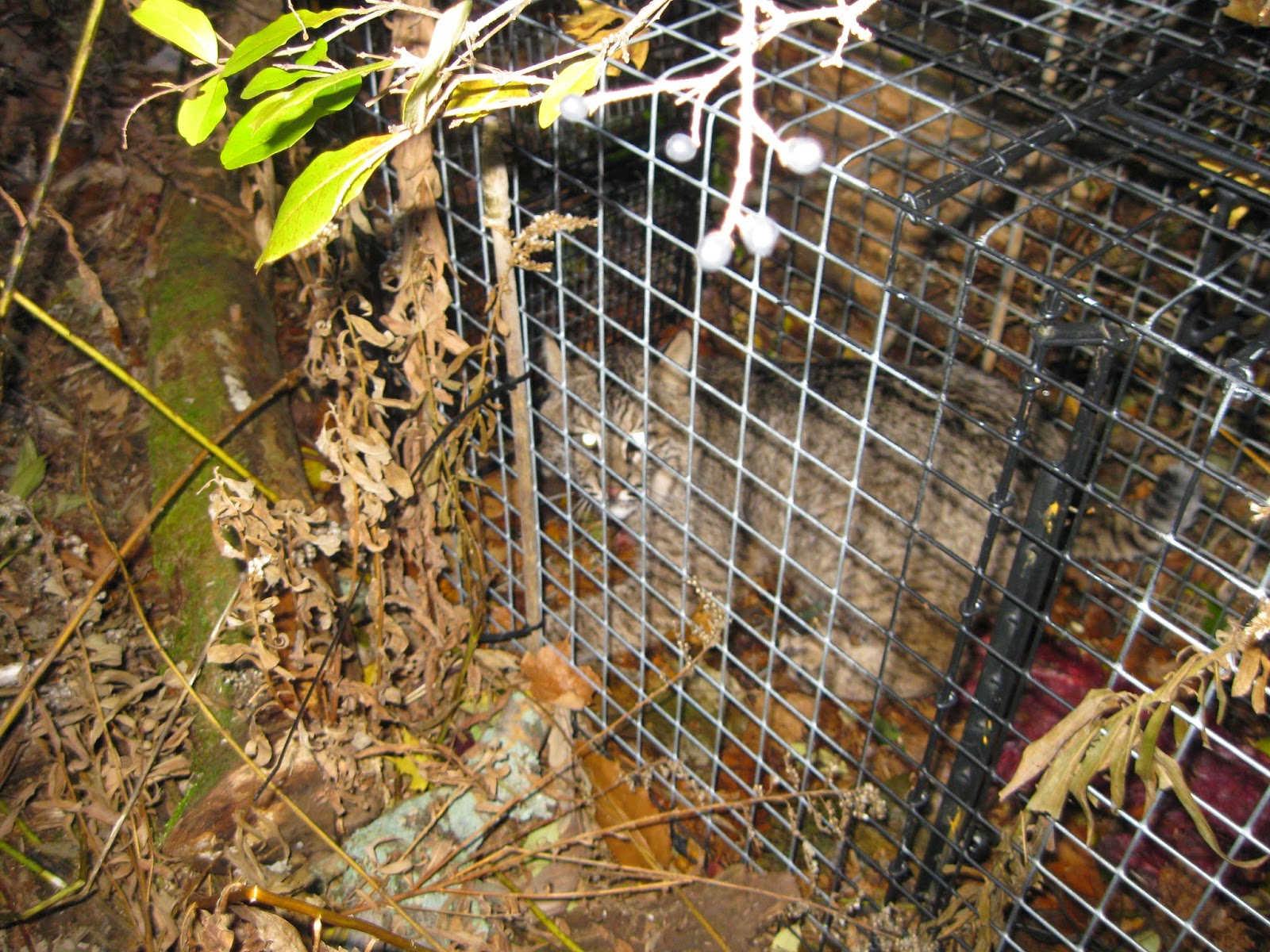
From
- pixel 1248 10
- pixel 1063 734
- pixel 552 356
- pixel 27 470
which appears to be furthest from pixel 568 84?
pixel 27 470

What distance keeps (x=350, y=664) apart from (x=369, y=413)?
0.74 meters

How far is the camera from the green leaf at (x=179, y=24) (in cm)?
121

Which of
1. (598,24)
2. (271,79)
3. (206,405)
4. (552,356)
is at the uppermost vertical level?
(271,79)

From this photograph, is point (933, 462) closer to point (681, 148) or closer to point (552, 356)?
point (552, 356)

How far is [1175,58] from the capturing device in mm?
2459

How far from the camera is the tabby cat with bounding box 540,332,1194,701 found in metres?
3.13

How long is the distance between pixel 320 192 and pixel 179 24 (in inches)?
11.4

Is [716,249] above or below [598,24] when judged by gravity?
above

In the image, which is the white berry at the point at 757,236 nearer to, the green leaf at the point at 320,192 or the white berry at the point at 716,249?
the white berry at the point at 716,249

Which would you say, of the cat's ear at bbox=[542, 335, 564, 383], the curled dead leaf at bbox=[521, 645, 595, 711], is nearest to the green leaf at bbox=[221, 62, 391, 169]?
the cat's ear at bbox=[542, 335, 564, 383]

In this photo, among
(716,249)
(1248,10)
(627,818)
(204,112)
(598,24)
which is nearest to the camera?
(716,249)

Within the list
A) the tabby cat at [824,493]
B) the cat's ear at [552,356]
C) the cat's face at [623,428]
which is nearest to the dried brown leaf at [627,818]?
the tabby cat at [824,493]

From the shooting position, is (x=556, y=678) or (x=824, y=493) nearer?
(x=556, y=678)

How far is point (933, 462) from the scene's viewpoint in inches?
95.3
